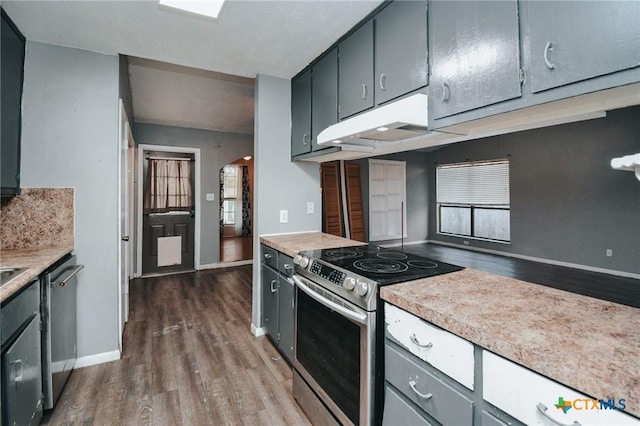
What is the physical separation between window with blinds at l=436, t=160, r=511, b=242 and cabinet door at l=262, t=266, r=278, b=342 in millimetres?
6221

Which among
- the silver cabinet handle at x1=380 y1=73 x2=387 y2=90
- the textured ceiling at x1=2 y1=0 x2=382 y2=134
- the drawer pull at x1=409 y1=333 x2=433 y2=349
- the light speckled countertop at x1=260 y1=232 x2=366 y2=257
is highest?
the textured ceiling at x1=2 y1=0 x2=382 y2=134

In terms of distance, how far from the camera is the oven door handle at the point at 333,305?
4.28ft

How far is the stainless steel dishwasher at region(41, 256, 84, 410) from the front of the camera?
167 cm

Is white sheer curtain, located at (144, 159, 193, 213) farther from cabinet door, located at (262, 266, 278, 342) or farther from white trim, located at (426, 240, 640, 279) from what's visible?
white trim, located at (426, 240, 640, 279)

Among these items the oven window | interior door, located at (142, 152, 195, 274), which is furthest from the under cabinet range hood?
interior door, located at (142, 152, 195, 274)

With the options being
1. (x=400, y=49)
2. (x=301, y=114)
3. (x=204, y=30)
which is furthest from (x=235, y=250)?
Result: (x=400, y=49)

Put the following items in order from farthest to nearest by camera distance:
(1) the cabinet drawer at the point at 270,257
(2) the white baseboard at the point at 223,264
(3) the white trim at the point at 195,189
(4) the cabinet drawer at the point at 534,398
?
(2) the white baseboard at the point at 223,264 < (3) the white trim at the point at 195,189 < (1) the cabinet drawer at the point at 270,257 < (4) the cabinet drawer at the point at 534,398

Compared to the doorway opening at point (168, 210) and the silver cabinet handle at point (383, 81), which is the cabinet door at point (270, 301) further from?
the doorway opening at point (168, 210)

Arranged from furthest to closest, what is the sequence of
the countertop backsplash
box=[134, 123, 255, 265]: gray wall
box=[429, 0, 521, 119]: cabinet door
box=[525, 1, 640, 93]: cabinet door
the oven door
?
box=[134, 123, 255, 265]: gray wall < the countertop backsplash < the oven door < box=[429, 0, 521, 119]: cabinet door < box=[525, 1, 640, 93]: cabinet door

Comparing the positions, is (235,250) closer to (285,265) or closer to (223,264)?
(223,264)

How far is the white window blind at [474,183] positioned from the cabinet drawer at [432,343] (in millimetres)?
6826

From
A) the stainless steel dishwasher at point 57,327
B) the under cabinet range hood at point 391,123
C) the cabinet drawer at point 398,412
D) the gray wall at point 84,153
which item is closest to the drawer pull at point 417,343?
the cabinet drawer at point 398,412

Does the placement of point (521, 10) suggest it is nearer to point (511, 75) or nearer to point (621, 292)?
point (511, 75)

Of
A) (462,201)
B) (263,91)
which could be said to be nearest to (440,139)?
(263,91)
